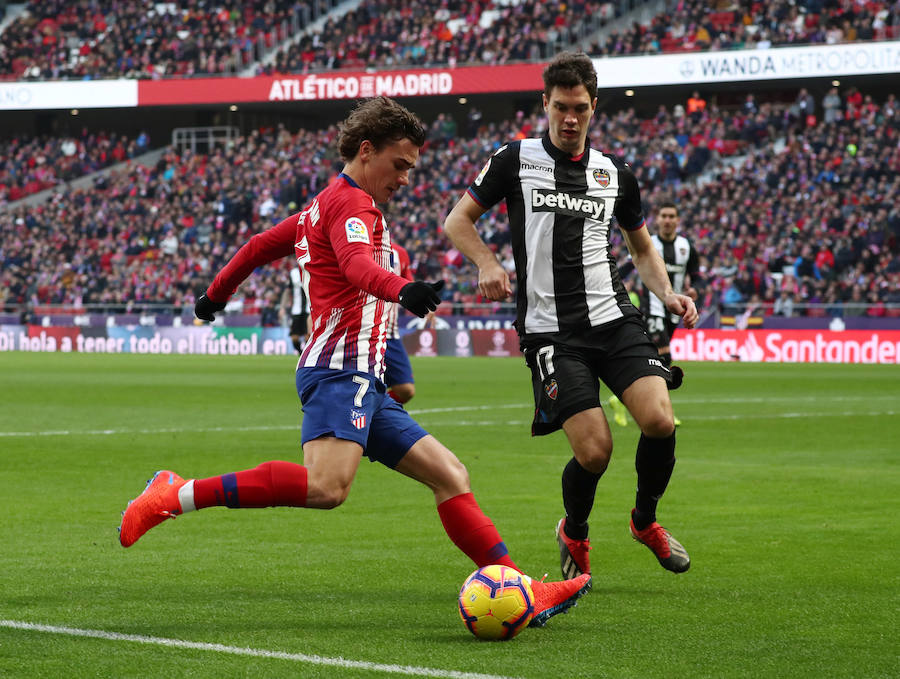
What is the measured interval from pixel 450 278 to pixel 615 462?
27.2 metres

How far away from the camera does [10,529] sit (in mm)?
7855

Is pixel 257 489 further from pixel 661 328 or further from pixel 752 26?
pixel 752 26

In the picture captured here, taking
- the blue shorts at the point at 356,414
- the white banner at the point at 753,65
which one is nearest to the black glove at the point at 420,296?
the blue shorts at the point at 356,414

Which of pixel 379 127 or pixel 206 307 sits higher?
pixel 379 127

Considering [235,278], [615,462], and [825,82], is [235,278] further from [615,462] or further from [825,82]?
[825,82]

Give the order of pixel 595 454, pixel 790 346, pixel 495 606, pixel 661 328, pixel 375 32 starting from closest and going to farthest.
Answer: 1. pixel 495 606
2. pixel 595 454
3. pixel 661 328
4. pixel 790 346
5. pixel 375 32

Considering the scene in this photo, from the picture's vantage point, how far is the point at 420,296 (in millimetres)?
4734

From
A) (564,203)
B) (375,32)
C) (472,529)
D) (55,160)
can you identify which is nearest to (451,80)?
(375,32)

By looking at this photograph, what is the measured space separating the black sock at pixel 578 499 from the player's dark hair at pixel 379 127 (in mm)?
1725

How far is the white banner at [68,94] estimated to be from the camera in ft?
169

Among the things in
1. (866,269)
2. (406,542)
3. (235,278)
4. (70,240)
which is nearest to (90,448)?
(406,542)

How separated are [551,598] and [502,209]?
35869 millimetres

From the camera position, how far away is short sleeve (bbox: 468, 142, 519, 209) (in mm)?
6355

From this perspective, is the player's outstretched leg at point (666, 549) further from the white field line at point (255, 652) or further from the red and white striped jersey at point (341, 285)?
the white field line at point (255, 652)
